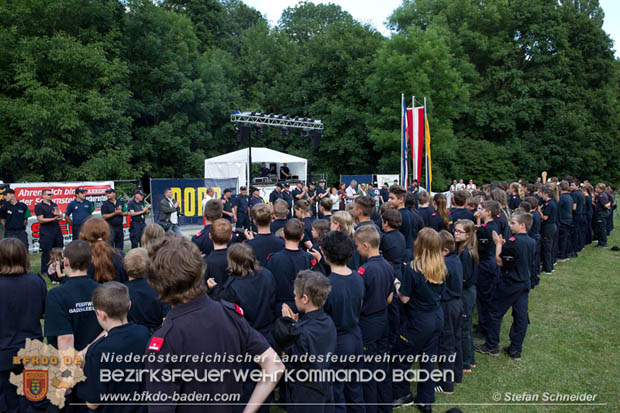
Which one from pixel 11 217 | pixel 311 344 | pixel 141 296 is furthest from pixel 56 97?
pixel 311 344

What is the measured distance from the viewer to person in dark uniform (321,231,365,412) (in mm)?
3273

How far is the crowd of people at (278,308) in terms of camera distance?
1.88 m

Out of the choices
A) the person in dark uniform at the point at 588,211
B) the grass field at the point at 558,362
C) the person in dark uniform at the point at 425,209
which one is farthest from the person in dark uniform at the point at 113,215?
the person in dark uniform at the point at 588,211

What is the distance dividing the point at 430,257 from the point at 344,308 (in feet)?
3.75

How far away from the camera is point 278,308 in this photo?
155 inches

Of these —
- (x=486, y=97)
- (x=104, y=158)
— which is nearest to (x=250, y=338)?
(x=104, y=158)

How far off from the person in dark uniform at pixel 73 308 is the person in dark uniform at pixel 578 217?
1138 cm

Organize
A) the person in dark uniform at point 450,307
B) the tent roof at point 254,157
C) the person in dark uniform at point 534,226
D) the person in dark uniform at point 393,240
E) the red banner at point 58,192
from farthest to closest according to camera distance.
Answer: the tent roof at point 254,157, the red banner at point 58,192, the person in dark uniform at point 534,226, the person in dark uniform at point 393,240, the person in dark uniform at point 450,307

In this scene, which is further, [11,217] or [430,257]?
[11,217]

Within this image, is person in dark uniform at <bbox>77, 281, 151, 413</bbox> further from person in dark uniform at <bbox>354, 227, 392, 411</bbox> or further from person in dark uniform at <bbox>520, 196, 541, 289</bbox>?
person in dark uniform at <bbox>520, 196, 541, 289</bbox>

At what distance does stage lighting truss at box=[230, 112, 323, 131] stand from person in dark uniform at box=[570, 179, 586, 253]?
11.6 m

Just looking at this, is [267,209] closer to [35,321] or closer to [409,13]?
[35,321]

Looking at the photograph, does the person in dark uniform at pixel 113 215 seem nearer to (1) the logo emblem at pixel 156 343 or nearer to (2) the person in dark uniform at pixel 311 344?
(2) the person in dark uniform at pixel 311 344

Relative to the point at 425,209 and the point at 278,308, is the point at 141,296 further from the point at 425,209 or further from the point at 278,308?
the point at 425,209
